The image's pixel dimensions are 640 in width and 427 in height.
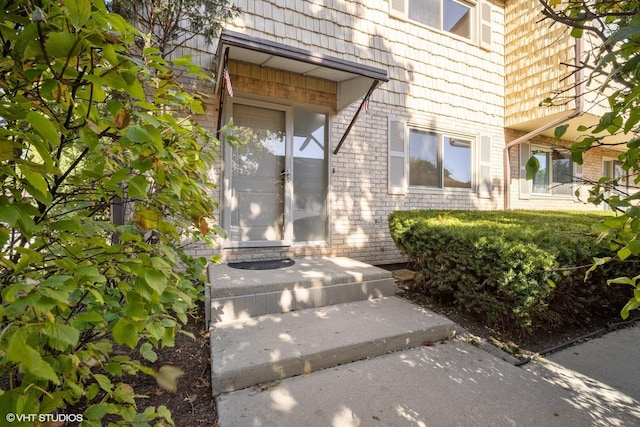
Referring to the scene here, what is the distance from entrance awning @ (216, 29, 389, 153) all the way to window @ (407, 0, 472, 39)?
8.51 feet

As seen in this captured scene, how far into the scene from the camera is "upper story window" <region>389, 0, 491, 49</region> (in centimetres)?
601

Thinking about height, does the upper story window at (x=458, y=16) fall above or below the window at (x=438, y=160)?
above

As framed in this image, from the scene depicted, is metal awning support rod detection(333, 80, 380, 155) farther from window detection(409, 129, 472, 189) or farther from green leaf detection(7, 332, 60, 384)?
green leaf detection(7, 332, 60, 384)

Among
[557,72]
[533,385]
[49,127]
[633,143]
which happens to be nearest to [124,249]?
[49,127]

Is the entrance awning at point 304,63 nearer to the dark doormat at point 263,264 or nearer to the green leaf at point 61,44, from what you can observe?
the dark doormat at point 263,264

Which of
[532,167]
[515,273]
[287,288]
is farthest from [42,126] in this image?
[515,273]

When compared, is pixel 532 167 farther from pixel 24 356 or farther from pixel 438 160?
pixel 438 160

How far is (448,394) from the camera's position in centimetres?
216

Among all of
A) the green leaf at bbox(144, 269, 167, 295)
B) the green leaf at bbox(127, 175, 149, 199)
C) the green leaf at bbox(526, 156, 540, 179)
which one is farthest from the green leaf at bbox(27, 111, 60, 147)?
the green leaf at bbox(526, 156, 540, 179)

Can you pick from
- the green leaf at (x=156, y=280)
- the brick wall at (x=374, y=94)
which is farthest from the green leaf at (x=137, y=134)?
the brick wall at (x=374, y=94)

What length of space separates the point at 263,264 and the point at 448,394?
2.76 meters

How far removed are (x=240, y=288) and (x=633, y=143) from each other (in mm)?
3014

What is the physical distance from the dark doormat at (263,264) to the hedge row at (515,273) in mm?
1811

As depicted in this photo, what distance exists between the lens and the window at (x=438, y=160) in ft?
19.6
